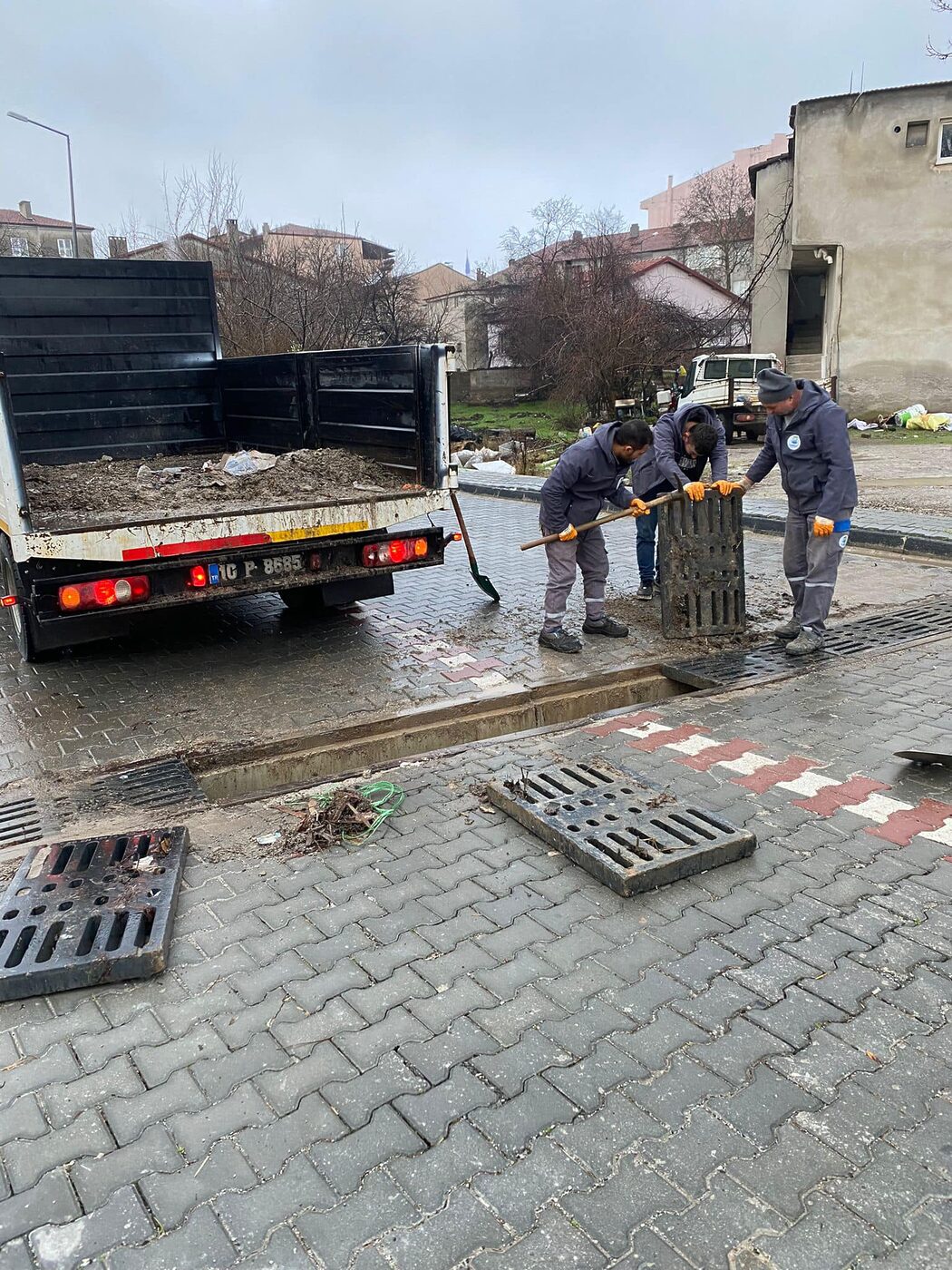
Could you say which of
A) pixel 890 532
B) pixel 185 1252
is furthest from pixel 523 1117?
pixel 890 532

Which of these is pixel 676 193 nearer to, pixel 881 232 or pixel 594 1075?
pixel 881 232

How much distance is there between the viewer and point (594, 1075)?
2.28 m

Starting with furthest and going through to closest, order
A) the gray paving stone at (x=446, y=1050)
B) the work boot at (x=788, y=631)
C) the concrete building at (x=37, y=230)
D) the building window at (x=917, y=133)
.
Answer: the concrete building at (x=37, y=230)
the building window at (x=917, y=133)
the work boot at (x=788, y=631)
the gray paving stone at (x=446, y=1050)

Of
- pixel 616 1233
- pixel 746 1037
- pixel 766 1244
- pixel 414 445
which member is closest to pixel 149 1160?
pixel 616 1233

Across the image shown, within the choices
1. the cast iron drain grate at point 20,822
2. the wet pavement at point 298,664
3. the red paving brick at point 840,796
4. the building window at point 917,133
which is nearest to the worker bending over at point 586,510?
Result: the wet pavement at point 298,664

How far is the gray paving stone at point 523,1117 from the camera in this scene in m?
2.08

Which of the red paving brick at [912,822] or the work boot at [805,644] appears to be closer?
the red paving brick at [912,822]

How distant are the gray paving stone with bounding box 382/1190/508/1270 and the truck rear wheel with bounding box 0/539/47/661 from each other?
384 cm

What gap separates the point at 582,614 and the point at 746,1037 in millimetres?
4320

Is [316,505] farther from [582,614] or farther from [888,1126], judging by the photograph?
[888,1126]

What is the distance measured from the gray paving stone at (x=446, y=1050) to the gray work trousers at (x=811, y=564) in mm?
3966

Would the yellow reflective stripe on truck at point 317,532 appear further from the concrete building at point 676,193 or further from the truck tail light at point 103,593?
the concrete building at point 676,193

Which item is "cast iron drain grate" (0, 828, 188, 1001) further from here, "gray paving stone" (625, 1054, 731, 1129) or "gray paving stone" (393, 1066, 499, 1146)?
"gray paving stone" (625, 1054, 731, 1129)

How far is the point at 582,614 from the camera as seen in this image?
21.4 ft
